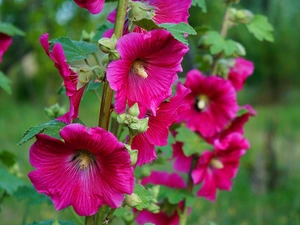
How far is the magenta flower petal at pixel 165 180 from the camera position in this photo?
5.89 ft

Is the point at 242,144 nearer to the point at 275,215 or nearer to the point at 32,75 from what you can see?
the point at 275,215

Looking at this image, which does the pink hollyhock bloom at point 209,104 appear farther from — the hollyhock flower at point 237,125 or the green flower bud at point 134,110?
the green flower bud at point 134,110

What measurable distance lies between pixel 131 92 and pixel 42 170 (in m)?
0.20

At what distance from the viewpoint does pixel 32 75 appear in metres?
13.4

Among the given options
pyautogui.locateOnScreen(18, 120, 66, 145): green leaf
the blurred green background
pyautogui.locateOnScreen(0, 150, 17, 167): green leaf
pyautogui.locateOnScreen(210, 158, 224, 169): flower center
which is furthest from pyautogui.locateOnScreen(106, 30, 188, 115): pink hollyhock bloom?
pyautogui.locateOnScreen(0, 150, 17, 167): green leaf

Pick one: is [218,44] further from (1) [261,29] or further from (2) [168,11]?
(2) [168,11]

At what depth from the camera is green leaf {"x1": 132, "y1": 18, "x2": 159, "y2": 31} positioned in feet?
3.13

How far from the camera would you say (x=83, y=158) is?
0.99 metres

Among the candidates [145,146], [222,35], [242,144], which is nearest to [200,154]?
[242,144]

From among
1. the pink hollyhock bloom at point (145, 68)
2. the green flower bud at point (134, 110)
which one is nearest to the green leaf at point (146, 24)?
the pink hollyhock bloom at point (145, 68)

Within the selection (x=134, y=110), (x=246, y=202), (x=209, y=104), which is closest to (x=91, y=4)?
(x=134, y=110)

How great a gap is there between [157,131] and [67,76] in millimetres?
205

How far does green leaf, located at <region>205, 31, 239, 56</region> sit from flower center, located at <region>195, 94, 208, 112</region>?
146 mm

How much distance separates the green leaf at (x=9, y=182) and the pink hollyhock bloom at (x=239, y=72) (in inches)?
27.2
